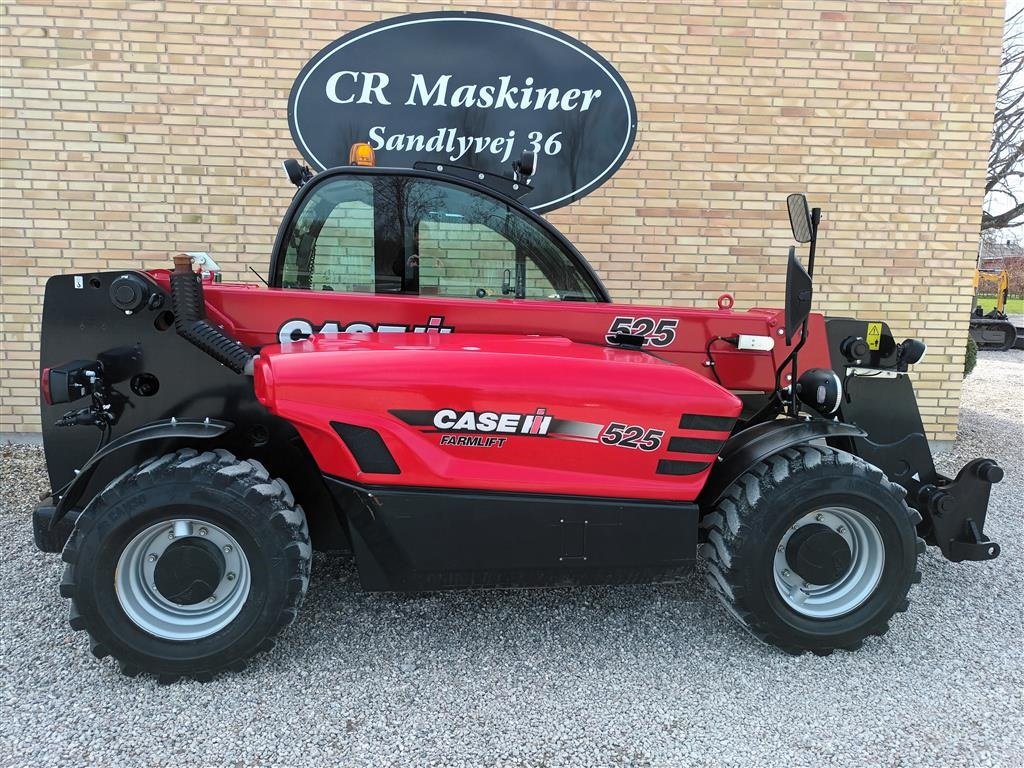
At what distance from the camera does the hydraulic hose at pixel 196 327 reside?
2.60 meters

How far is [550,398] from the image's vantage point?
2463 millimetres

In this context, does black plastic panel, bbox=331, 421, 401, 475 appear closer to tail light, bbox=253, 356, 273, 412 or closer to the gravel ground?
tail light, bbox=253, 356, 273, 412

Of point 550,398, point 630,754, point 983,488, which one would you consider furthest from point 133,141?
point 983,488

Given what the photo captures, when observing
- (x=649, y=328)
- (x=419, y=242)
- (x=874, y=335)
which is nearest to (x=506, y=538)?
(x=649, y=328)

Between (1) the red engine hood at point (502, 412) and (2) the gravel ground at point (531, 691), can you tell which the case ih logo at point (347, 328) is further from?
(2) the gravel ground at point (531, 691)

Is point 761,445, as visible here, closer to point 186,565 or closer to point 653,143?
point 186,565

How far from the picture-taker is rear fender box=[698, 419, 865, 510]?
9.08 feet

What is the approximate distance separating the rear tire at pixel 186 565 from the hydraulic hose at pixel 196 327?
388mm

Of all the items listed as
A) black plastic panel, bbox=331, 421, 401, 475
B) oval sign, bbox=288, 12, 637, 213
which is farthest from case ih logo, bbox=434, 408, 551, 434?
oval sign, bbox=288, 12, 637, 213

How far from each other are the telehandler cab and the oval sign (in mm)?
2560

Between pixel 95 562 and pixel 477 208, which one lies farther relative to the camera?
pixel 477 208

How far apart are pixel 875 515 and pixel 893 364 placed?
1.06 m

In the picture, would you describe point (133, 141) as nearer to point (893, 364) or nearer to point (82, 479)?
point (82, 479)

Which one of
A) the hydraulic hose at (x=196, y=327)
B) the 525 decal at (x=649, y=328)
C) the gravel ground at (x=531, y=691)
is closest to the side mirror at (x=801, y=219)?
the 525 decal at (x=649, y=328)
